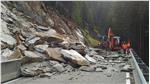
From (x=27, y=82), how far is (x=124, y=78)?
3.88 meters

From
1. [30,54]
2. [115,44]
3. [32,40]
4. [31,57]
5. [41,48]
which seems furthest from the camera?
[115,44]

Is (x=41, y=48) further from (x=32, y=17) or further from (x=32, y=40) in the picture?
(x=32, y=17)

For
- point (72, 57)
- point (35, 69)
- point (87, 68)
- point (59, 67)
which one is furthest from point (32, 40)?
point (35, 69)

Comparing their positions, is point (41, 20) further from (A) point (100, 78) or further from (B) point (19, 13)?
(A) point (100, 78)

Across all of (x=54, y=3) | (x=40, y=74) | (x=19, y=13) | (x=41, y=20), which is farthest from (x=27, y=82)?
(x=54, y=3)

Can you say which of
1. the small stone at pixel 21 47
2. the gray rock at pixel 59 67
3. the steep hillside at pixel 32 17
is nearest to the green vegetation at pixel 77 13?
the steep hillside at pixel 32 17

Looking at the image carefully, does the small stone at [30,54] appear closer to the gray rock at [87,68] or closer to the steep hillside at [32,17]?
the gray rock at [87,68]

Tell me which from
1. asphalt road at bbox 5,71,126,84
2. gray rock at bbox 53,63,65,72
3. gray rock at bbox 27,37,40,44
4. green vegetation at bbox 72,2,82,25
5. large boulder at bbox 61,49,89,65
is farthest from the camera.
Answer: green vegetation at bbox 72,2,82,25

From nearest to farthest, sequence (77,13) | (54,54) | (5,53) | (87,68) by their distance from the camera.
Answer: (5,53) < (87,68) < (54,54) < (77,13)

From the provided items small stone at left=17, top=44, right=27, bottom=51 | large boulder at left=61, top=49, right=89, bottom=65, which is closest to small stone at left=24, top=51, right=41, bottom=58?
small stone at left=17, top=44, right=27, bottom=51

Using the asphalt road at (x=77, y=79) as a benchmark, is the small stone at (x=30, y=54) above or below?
above

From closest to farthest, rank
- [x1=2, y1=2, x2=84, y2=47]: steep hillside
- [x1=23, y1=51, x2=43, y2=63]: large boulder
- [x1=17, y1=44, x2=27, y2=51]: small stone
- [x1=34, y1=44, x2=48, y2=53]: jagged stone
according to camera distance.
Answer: [x1=23, y1=51, x2=43, y2=63]: large boulder, [x1=17, y1=44, x2=27, y2=51]: small stone, [x1=34, y1=44, x2=48, y2=53]: jagged stone, [x1=2, y1=2, x2=84, y2=47]: steep hillside

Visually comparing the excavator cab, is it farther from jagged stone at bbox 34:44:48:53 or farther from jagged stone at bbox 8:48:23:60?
jagged stone at bbox 8:48:23:60

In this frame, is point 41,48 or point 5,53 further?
point 41,48
